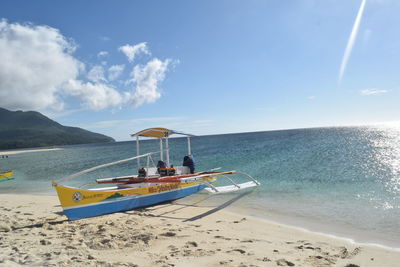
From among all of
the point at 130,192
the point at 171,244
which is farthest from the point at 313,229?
the point at 130,192

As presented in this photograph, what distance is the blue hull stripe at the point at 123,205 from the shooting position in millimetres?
7574

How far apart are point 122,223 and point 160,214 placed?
72.6 inches

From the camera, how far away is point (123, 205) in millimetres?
8859

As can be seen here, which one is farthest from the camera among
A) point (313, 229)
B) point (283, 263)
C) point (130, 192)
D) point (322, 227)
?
point (130, 192)

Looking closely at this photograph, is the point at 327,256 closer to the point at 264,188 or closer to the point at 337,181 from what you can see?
the point at 264,188

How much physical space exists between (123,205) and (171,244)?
4.07m

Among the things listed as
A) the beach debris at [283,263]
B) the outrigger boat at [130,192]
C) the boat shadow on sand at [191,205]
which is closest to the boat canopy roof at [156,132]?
the outrigger boat at [130,192]

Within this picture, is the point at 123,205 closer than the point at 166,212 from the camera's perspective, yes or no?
Yes

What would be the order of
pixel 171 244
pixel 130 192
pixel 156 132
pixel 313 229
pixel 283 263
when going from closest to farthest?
pixel 283 263, pixel 171 244, pixel 313 229, pixel 130 192, pixel 156 132

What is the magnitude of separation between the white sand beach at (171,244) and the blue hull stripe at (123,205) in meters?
0.26

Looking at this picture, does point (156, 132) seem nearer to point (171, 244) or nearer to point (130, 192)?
point (130, 192)

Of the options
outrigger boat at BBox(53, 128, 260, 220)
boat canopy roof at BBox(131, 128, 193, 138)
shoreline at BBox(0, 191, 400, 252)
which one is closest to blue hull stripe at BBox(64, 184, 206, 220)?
outrigger boat at BBox(53, 128, 260, 220)

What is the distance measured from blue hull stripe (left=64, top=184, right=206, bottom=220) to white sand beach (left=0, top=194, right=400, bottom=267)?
0.26 m

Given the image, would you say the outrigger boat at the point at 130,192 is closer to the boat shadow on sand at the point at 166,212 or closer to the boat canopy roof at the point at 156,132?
the boat canopy roof at the point at 156,132
